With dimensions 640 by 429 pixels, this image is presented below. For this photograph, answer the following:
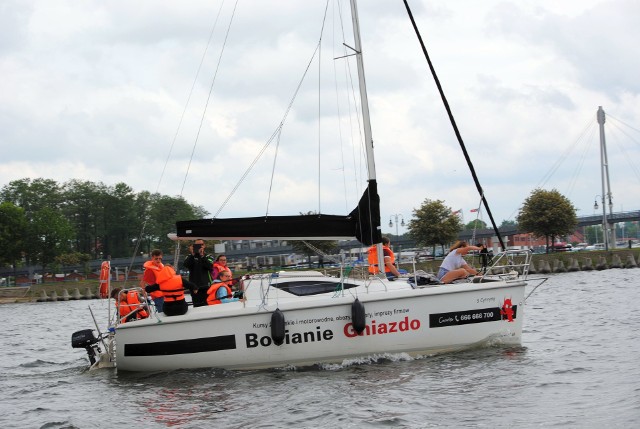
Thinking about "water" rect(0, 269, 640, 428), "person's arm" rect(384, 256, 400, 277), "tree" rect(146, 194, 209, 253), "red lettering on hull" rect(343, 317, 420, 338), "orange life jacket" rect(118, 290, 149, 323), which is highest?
"tree" rect(146, 194, 209, 253)

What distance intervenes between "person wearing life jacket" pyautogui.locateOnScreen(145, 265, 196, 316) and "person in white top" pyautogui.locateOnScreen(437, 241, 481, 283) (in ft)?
17.9

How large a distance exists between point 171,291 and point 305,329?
8.48 feet

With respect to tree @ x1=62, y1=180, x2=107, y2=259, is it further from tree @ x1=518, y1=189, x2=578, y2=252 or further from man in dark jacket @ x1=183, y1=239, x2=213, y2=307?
man in dark jacket @ x1=183, y1=239, x2=213, y2=307

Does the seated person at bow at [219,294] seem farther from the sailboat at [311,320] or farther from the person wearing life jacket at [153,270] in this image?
the person wearing life jacket at [153,270]

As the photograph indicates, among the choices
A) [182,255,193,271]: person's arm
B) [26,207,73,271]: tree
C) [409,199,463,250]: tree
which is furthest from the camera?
[26,207,73,271]: tree

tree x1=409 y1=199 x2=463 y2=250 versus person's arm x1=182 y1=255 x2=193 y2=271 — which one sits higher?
tree x1=409 y1=199 x2=463 y2=250

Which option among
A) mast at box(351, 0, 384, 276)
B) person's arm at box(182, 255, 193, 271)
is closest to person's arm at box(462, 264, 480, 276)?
mast at box(351, 0, 384, 276)

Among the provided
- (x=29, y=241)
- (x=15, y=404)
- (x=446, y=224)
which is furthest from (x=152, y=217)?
(x=15, y=404)

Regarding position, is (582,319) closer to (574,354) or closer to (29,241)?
(574,354)

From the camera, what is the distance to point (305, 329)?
49.0 ft

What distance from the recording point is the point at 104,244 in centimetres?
13500

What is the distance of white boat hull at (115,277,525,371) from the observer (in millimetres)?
14859

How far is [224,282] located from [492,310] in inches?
209

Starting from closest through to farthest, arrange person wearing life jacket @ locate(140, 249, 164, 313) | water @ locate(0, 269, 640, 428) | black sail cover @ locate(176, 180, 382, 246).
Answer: water @ locate(0, 269, 640, 428) → person wearing life jacket @ locate(140, 249, 164, 313) → black sail cover @ locate(176, 180, 382, 246)
